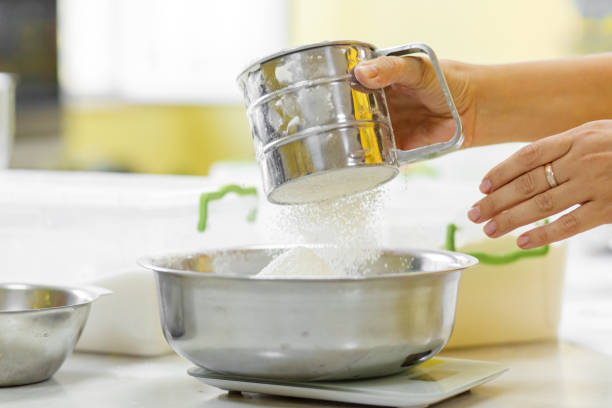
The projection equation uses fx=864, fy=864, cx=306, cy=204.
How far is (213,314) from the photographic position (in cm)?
69

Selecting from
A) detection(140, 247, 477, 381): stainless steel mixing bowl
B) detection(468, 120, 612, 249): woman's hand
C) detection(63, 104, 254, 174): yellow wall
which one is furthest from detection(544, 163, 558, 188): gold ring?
detection(63, 104, 254, 174): yellow wall

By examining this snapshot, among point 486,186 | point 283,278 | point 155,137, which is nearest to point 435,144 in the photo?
point 486,186

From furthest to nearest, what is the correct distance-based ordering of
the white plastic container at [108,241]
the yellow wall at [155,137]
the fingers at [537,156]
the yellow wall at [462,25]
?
the yellow wall at [155,137], the yellow wall at [462,25], the white plastic container at [108,241], the fingers at [537,156]

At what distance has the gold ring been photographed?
0.78 meters

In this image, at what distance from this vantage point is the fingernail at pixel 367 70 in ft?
2.31

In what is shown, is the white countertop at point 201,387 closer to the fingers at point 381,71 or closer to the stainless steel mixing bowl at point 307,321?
the stainless steel mixing bowl at point 307,321

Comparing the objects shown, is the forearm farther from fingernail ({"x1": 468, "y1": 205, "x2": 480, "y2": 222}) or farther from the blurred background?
the blurred background

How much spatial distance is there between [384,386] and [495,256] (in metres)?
0.31

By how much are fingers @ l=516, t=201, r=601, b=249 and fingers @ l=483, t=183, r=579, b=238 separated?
12 millimetres

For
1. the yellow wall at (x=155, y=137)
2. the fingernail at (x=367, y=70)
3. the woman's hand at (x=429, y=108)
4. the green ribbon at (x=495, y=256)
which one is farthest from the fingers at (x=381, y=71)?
the yellow wall at (x=155, y=137)

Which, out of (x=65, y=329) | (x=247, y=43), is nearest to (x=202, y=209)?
(x=65, y=329)

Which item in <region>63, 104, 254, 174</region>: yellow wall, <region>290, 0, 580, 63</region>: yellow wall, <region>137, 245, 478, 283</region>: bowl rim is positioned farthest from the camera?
<region>63, 104, 254, 174</region>: yellow wall

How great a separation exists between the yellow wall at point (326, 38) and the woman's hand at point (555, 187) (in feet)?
9.19

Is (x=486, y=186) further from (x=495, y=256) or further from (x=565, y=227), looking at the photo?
(x=495, y=256)
